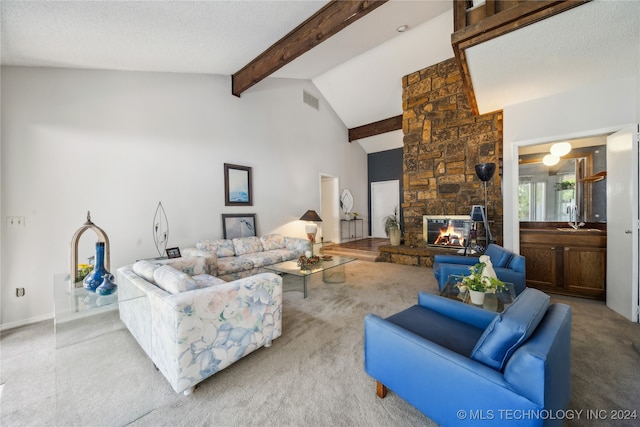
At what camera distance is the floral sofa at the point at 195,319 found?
149 centimetres

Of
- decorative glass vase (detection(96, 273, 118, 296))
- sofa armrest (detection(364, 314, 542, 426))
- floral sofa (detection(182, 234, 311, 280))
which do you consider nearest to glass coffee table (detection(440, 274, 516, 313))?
sofa armrest (detection(364, 314, 542, 426))

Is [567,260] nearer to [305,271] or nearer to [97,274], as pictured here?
[305,271]

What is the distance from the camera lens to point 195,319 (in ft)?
5.03

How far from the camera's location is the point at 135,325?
203 centimetres

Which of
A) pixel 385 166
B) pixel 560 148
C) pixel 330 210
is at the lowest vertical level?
pixel 330 210

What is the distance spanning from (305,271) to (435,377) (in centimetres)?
215

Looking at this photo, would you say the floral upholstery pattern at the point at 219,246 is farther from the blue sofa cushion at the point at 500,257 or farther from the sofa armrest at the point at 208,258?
the blue sofa cushion at the point at 500,257

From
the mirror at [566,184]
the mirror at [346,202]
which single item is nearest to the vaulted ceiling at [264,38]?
the mirror at [566,184]

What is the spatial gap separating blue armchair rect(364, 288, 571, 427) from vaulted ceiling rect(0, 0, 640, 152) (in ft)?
7.12

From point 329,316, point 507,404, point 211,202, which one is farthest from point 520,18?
point 211,202

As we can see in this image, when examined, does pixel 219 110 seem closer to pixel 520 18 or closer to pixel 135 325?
pixel 135 325

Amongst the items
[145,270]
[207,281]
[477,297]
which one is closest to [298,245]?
[207,281]

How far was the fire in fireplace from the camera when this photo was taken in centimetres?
446

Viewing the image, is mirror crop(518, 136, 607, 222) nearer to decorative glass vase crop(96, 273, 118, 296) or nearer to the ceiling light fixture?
the ceiling light fixture
